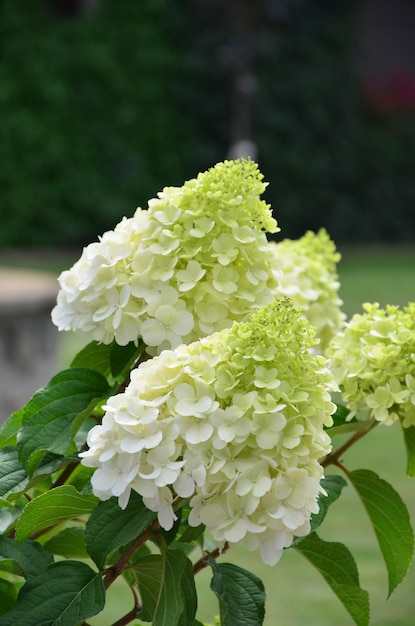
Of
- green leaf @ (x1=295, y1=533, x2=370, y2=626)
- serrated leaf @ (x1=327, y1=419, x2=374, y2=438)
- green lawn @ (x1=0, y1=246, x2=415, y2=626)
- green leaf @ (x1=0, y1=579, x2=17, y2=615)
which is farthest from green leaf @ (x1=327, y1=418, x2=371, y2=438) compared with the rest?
green lawn @ (x1=0, y1=246, x2=415, y2=626)

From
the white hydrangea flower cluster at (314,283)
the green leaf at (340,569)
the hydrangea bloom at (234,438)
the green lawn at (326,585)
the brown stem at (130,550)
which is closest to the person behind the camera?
the hydrangea bloom at (234,438)

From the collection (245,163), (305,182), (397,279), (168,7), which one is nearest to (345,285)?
(397,279)

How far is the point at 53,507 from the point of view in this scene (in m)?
0.89

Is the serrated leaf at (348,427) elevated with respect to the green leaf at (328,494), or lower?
elevated

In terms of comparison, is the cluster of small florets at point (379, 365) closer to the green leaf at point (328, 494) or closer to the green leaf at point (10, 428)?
the green leaf at point (328, 494)

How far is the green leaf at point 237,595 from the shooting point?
2.97ft

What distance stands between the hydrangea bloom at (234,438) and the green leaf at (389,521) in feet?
0.86

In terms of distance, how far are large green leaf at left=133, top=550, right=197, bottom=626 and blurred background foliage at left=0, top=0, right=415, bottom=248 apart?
29.9ft

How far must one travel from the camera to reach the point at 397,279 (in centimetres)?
938

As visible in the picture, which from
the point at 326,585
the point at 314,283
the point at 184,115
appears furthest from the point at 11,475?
the point at 184,115

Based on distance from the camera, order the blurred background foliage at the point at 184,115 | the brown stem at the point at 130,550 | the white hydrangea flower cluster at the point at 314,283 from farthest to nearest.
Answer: the blurred background foliage at the point at 184,115 < the white hydrangea flower cluster at the point at 314,283 < the brown stem at the point at 130,550

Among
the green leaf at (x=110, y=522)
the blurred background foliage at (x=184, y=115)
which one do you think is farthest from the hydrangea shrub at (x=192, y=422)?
the blurred background foliage at (x=184, y=115)

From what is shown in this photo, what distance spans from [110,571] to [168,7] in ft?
33.3

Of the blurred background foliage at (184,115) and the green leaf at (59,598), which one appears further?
the blurred background foliage at (184,115)
